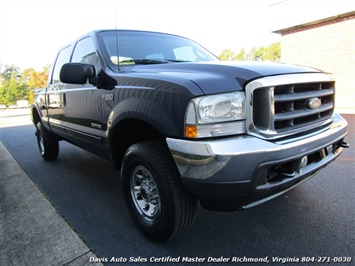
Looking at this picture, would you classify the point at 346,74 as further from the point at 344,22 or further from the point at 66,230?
the point at 66,230

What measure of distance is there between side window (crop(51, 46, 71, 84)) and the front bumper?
2.95 m

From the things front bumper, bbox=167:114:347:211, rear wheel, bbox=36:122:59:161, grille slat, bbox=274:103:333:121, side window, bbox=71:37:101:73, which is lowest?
rear wheel, bbox=36:122:59:161

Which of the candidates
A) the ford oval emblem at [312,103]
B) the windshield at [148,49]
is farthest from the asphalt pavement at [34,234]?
the ford oval emblem at [312,103]

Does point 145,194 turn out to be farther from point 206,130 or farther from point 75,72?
point 75,72

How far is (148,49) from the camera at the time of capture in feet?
9.56

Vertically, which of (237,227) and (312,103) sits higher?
(312,103)

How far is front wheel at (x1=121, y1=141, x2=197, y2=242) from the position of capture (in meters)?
1.84

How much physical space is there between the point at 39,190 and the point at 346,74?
13416 millimetres

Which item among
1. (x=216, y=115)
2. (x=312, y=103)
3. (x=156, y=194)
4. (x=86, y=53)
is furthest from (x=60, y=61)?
(x=312, y=103)

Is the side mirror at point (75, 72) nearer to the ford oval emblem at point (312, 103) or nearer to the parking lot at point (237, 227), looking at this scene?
the parking lot at point (237, 227)

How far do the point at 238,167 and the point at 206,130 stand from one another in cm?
30

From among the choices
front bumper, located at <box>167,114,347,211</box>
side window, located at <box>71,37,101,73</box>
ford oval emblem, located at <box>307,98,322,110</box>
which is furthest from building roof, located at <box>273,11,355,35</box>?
front bumper, located at <box>167,114,347,211</box>

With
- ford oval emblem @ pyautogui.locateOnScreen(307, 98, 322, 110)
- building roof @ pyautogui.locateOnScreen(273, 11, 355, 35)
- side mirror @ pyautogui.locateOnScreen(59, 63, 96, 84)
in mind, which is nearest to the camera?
ford oval emblem @ pyautogui.locateOnScreen(307, 98, 322, 110)

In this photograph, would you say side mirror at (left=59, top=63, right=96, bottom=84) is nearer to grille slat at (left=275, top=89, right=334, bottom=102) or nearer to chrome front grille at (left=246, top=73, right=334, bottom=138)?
chrome front grille at (left=246, top=73, right=334, bottom=138)
